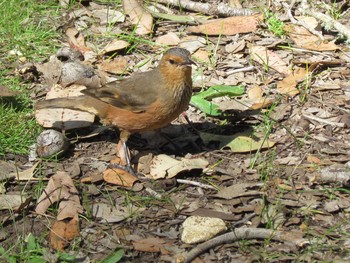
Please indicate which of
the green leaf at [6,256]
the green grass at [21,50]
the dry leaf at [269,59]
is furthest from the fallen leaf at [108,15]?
the green leaf at [6,256]

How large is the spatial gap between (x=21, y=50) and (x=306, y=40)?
321cm

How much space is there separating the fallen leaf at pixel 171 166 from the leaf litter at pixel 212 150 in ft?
0.06

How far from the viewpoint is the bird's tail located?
275 inches

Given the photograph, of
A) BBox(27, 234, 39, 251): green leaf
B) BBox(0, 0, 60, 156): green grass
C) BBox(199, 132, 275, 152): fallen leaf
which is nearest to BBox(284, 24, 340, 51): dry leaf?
BBox(199, 132, 275, 152): fallen leaf

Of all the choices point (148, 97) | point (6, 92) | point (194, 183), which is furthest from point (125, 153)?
point (6, 92)

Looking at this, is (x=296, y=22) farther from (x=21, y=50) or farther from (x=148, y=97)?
(x=21, y=50)

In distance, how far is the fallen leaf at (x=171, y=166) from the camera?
6.36 metres

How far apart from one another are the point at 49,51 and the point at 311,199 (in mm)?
3767

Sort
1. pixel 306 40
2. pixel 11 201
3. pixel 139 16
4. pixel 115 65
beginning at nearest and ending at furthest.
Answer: pixel 11 201, pixel 115 65, pixel 306 40, pixel 139 16

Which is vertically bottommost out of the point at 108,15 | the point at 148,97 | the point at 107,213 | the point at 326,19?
the point at 107,213

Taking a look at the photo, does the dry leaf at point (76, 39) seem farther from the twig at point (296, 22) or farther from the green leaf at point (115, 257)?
the green leaf at point (115, 257)

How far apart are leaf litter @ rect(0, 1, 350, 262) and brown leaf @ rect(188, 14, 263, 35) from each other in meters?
0.02

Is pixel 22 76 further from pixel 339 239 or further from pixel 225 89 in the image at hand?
pixel 339 239

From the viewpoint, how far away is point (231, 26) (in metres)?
8.39
